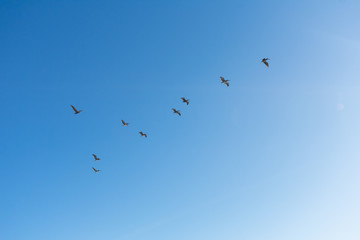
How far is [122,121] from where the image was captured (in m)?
55.6

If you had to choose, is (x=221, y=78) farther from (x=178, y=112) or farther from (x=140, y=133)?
(x=140, y=133)

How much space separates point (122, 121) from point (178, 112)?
42.7ft

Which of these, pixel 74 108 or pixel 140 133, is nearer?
pixel 74 108

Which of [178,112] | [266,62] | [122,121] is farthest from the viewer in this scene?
Result: [122,121]

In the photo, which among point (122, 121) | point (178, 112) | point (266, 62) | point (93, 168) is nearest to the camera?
point (266, 62)

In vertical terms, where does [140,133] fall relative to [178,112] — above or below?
above

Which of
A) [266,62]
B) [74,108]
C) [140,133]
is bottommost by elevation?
[266,62]

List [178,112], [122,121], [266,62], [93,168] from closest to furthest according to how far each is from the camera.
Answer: [266,62]
[178,112]
[122,121]
[93,168]

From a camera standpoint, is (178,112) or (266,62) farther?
(178,112)

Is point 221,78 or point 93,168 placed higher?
point 93,168

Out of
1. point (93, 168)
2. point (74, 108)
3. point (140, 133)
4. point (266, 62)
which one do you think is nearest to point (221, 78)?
point (266, 62)

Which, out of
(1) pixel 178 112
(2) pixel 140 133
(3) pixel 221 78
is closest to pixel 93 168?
(2) pixel 140 133

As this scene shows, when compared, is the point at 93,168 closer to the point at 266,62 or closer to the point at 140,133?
the point at 140,133

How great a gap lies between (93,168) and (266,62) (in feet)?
153
